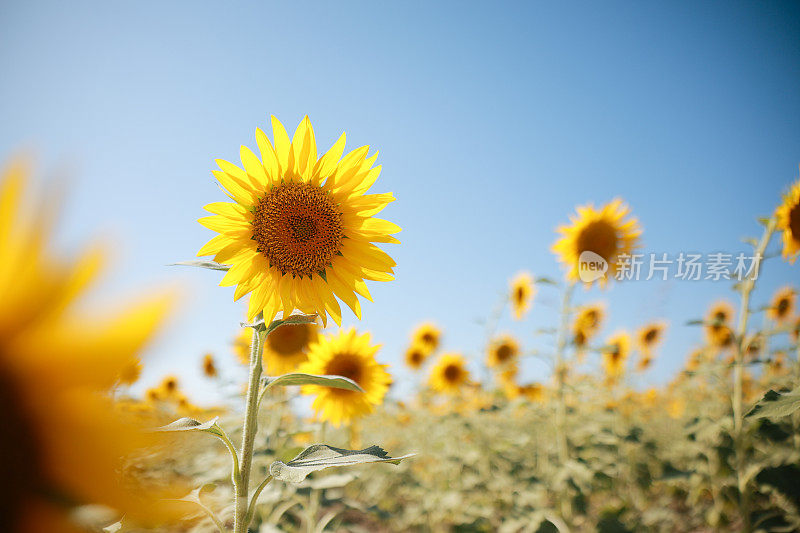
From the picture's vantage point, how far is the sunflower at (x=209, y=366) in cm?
507

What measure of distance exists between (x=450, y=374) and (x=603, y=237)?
2489 mm

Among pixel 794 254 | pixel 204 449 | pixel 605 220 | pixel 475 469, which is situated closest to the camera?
pixel 204 449

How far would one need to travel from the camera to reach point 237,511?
3.34 ft

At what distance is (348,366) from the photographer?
112 inches

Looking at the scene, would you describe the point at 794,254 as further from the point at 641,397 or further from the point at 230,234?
the point at 641,397

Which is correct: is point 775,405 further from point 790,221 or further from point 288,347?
point 288,347

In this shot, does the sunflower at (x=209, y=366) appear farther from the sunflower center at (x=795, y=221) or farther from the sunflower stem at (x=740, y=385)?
the sunflower center at (x=795, y=221)

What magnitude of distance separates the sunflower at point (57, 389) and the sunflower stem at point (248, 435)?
88cm

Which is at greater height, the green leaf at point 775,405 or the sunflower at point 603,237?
the sunflower at point 603,237

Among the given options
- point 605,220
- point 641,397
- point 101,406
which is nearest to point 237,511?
point 101,406

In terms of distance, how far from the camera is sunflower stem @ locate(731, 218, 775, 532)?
2914 mm

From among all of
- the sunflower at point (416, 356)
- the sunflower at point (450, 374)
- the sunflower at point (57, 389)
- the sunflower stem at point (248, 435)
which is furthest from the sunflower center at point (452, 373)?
the sunflower at point (57, 389)

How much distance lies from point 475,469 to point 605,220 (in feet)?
11.1

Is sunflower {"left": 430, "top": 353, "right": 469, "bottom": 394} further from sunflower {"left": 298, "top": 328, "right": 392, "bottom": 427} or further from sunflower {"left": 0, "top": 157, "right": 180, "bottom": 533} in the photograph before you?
sunflower {"left": 0, "top": 157, "right": 180, "bottom": 533}
